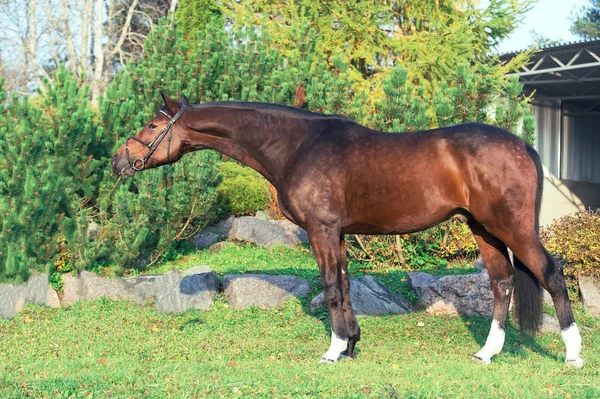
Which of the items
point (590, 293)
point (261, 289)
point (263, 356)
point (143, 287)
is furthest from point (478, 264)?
point (143, 287)

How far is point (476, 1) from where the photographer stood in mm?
21312

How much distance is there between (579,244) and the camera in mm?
9562

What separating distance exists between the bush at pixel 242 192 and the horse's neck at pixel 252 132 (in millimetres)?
7076

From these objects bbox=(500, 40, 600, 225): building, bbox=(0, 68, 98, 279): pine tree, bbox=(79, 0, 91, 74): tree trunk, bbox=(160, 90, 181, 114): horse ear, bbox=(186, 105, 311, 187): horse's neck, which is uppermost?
bbox=(79, 0, 91, 74): tree trunk

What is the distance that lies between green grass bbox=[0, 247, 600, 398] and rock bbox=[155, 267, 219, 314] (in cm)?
Result: 17

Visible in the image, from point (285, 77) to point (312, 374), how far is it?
9.20 meters

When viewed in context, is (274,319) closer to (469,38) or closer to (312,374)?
(312,374)

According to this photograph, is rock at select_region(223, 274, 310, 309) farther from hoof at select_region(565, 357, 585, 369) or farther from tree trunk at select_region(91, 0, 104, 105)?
tree trunk at select_region(91, 0, 104, 105)

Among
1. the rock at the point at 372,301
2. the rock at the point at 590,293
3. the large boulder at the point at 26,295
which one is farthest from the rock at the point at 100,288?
the rock at the point at 590,293

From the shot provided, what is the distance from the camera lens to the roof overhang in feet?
62.9

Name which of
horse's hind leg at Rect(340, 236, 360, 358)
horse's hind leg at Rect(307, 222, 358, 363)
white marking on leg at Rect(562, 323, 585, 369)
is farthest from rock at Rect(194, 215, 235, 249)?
white marking on leg at Rect(562, 323, 585, 369)

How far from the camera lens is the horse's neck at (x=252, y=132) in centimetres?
691

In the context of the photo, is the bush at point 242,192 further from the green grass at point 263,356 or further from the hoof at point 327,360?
the hoof at point 327,360

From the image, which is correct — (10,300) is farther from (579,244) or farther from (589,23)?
(589,23)
